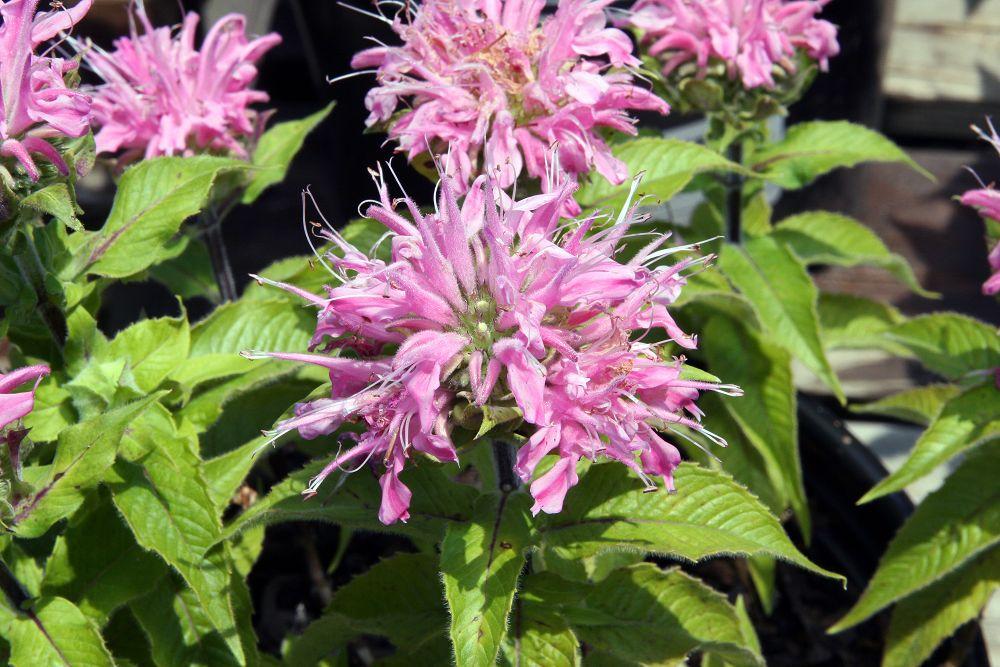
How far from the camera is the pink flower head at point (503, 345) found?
2.18 ft

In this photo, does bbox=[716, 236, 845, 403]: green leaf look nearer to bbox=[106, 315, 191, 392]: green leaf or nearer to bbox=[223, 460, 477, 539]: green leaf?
bbox=[223, 460, 477, 539]: green leaf

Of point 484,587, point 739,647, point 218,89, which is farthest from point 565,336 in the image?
point 218,89

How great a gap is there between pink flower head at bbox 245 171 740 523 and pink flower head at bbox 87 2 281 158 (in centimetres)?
44

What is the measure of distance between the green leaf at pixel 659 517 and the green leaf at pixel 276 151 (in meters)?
0.54

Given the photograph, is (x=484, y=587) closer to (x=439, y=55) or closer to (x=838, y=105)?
(x=439, y=55)

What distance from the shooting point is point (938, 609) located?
1152mm

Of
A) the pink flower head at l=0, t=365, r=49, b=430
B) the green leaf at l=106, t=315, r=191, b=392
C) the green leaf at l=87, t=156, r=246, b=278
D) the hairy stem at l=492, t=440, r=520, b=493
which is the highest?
the green leaf at l=87, t=156, r=246, b=278

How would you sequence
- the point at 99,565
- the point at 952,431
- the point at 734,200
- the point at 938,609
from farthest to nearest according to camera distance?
the point at 734,200, the point at 938,609, the point at 952,431, the point at 99,565

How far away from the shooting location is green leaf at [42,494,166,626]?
87 cm

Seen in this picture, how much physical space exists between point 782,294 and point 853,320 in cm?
23

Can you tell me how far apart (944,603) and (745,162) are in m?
0.56

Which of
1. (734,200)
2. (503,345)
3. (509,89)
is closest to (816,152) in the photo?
(734,200)

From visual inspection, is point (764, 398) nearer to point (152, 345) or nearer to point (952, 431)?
point (952, 431)

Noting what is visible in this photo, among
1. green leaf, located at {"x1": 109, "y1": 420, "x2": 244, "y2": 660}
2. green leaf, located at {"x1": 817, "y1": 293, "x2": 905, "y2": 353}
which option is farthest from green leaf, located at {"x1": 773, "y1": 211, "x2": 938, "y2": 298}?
green leaf, located at {"x1": 109, "y1": 420, "x2": 244, "y2": 660}
